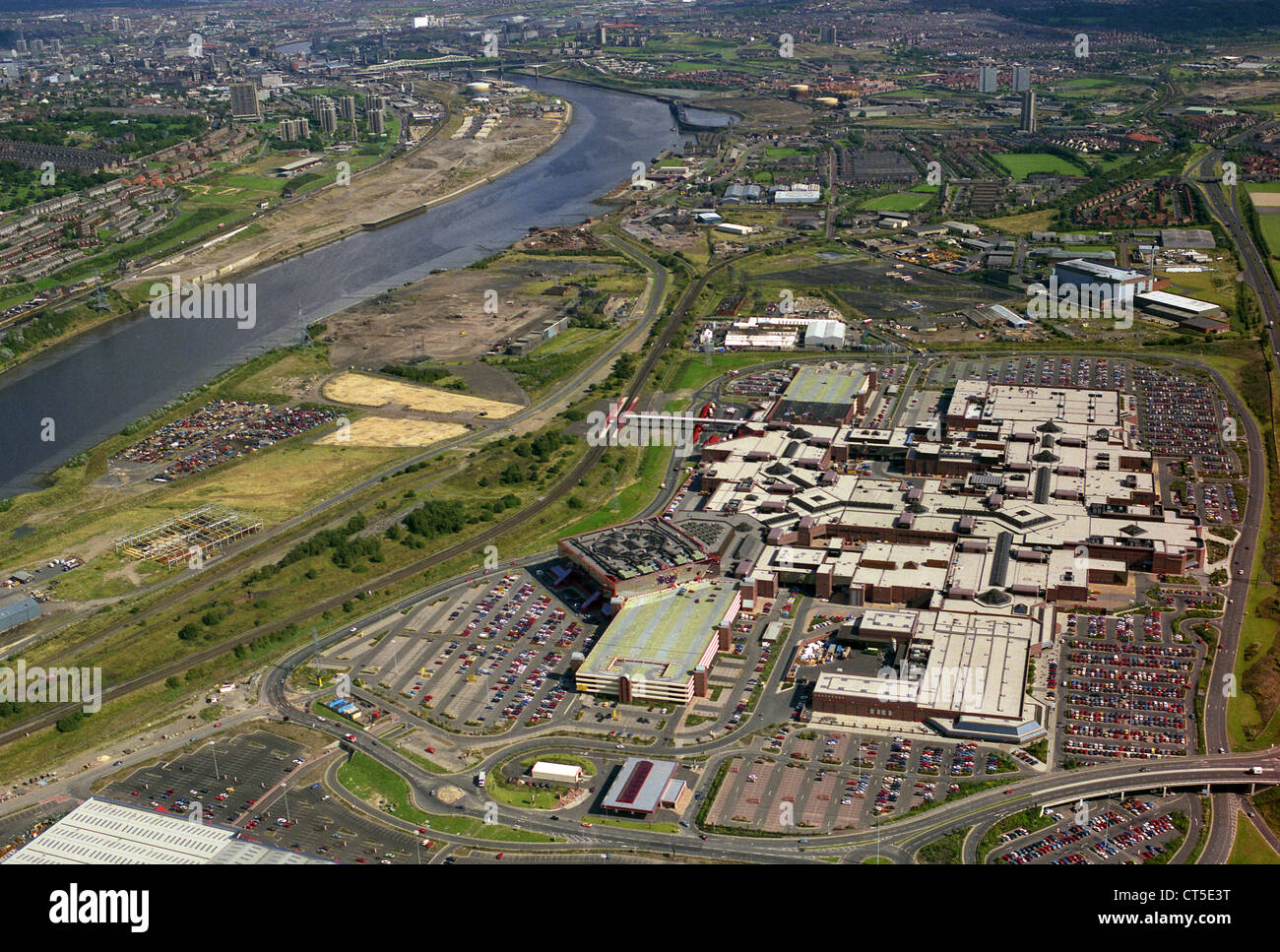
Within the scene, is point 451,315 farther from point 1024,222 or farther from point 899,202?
point 1024,222

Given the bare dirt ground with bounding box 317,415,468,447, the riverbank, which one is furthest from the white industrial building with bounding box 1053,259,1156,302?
the riverbank

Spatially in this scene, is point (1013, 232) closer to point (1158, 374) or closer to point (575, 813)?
point (1158, 374)

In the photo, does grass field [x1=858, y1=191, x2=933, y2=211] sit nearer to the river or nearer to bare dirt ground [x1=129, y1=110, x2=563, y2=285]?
the river

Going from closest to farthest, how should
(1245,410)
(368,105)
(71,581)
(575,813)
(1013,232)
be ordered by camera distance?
(575,813) → (71,581) → (1245,410) → (1013,232) → (368,105)

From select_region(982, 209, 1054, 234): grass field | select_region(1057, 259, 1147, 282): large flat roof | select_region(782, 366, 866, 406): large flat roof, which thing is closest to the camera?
select_region(782, 366, 866, 406): large flat roof

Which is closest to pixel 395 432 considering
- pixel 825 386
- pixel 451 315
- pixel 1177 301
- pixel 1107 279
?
pixel 451 315
